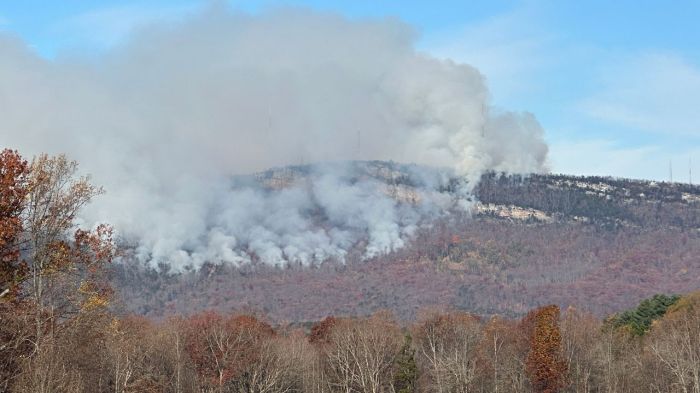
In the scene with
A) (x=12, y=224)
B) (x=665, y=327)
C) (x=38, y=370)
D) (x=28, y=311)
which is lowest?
(x=665, y=327)

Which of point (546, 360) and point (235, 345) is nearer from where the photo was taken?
point (546, 360)

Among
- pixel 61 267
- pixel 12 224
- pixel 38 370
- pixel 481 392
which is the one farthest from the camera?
pixel 481 392

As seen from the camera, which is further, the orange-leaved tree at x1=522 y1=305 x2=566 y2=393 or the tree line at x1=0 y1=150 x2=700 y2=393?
the orange-leaved tree at x1=522 y1=305 x2=566 y2=393

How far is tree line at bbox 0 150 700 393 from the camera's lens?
2964cm

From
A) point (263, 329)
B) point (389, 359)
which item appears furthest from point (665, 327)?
point (263, 329)

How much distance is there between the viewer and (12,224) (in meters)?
28.7

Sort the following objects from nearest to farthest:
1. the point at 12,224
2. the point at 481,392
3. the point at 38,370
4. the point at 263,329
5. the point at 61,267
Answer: the point at 38,370
the point at 12,224
the point at 61,267
the point at 481,392
the point at 263,329

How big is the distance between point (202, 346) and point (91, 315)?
60165 mm

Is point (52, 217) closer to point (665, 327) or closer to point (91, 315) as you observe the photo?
point (91, 315)

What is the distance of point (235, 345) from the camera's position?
89875mm

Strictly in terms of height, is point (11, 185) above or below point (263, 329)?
above

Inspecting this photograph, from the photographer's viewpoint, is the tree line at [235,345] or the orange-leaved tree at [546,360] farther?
the orange-leaved tree at [546,360]

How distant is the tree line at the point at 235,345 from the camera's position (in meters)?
29.6

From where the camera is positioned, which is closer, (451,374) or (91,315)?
(91,315)
